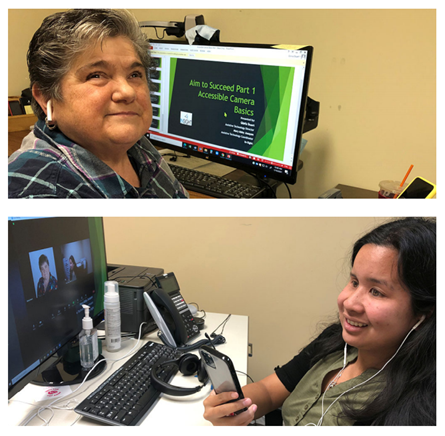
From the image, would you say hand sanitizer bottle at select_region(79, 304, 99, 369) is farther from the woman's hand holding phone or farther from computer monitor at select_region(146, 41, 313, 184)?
computer monitor at select_region(146, 41, 313, 184)

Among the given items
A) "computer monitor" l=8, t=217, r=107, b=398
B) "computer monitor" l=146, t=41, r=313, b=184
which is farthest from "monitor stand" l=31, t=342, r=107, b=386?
"computer monitor" l=146, t=41, r=313, b=184

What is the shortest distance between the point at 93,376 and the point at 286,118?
100 centimetres

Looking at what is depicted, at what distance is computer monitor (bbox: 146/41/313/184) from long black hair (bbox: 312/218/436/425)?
1.74ft

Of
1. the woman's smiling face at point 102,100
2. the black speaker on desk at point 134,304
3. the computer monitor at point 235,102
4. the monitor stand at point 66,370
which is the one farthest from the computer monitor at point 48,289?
the computer monitor at point 235,102

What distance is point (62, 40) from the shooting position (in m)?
0.89

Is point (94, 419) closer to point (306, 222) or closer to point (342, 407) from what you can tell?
point (342, 407)

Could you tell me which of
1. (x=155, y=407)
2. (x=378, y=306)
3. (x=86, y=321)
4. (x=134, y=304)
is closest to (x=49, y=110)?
(x=86, y=321)

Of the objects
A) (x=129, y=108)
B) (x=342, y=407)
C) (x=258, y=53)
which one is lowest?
(x=342, y=407)

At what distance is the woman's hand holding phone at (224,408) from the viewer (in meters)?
0.86

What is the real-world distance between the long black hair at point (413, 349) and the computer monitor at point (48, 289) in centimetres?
73

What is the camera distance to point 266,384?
4.07ft

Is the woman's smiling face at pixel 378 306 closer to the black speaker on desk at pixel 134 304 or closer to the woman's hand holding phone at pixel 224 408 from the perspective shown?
the woman's hand holding phone at pixel 224 408

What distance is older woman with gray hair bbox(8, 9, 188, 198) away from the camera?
88cm
